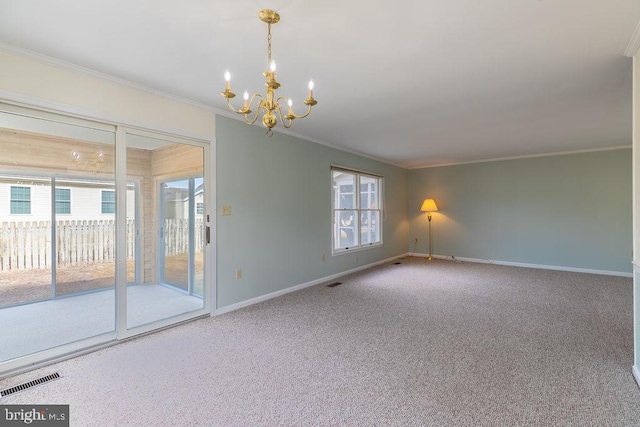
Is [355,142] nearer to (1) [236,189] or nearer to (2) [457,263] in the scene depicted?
(1) [236,189]

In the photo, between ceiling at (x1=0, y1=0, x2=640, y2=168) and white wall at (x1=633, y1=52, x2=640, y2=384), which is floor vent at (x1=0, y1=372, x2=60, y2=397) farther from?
white wall at (x1=633, y1=52, x2=640, y2=384)

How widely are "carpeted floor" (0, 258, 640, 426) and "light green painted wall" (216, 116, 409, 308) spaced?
1.81 ft

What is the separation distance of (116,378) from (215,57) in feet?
8.36

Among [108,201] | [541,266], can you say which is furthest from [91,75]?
[541,266]

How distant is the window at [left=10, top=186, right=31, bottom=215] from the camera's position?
3047 mm

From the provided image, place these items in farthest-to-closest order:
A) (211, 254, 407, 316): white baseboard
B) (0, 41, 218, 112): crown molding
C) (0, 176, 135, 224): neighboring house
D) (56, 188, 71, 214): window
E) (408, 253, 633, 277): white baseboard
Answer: (408, 253, 633, 277): white baseboard, (211, 254, 407, 316): white baseboard, (56, 188, 71, 214): window, (0, 176, 135, 224): neighboring house, (0, 41, 218, 112): crown molding

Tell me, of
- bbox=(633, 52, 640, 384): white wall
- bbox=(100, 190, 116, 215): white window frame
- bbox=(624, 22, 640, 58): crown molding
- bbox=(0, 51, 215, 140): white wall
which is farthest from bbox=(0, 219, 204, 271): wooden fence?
bbox=(624, 22, 640, 58): crown molding

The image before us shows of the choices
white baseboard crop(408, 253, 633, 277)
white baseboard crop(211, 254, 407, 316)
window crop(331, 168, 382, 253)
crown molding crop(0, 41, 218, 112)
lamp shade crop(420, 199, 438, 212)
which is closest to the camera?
crown molding crop(0, 41, 218, 112)

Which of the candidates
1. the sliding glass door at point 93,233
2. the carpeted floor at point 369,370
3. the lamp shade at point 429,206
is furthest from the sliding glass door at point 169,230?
the lamp shade at point 429,206

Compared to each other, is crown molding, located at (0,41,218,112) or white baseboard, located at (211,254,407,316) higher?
crown molding, located at (0,41,218,112)

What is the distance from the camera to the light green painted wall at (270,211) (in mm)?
3627

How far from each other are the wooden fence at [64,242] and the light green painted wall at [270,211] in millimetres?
499

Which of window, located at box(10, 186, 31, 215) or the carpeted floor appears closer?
the carpeted floor

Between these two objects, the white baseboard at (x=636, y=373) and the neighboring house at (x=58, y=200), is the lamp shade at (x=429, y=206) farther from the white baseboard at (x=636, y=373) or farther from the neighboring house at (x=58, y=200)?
the neighboring house at (x=58, y=200)
